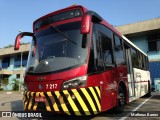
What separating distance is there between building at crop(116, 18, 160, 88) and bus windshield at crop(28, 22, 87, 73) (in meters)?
22.6

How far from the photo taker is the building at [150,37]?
2830cm

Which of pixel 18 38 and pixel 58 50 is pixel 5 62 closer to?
pixel 18 38

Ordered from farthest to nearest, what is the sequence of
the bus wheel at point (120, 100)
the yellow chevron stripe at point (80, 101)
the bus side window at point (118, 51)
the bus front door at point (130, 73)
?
the bus front door at point (130, 73) → the bus side window at point (118, 51) → the bus wheel at point (120, 100) → the yellow chevron stripe at point (80, 101)

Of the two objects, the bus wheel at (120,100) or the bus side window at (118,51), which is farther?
the bus side window at (118,51)

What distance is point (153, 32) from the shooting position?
29.2 m

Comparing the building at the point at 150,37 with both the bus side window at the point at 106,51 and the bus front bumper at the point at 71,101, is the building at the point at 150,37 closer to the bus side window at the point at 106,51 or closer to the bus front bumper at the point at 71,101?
the bus side window at the point at 106,51

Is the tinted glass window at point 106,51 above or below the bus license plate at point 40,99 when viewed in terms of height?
above

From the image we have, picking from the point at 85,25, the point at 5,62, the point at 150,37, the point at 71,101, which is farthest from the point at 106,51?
the point at 5,62

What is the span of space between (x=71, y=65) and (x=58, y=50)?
0.71 m

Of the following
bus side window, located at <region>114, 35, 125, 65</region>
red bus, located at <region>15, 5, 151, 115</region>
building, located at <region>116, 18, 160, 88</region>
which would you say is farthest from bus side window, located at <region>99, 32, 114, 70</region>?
building, located at <region>116, 18, 160, 88</region>

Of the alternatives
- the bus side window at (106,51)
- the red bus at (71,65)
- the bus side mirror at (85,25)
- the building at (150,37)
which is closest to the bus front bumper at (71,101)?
the red bus at (71,65)

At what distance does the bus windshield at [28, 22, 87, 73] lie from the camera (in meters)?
6.51

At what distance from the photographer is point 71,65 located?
252 inches

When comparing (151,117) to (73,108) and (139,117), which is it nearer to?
(139,117)
